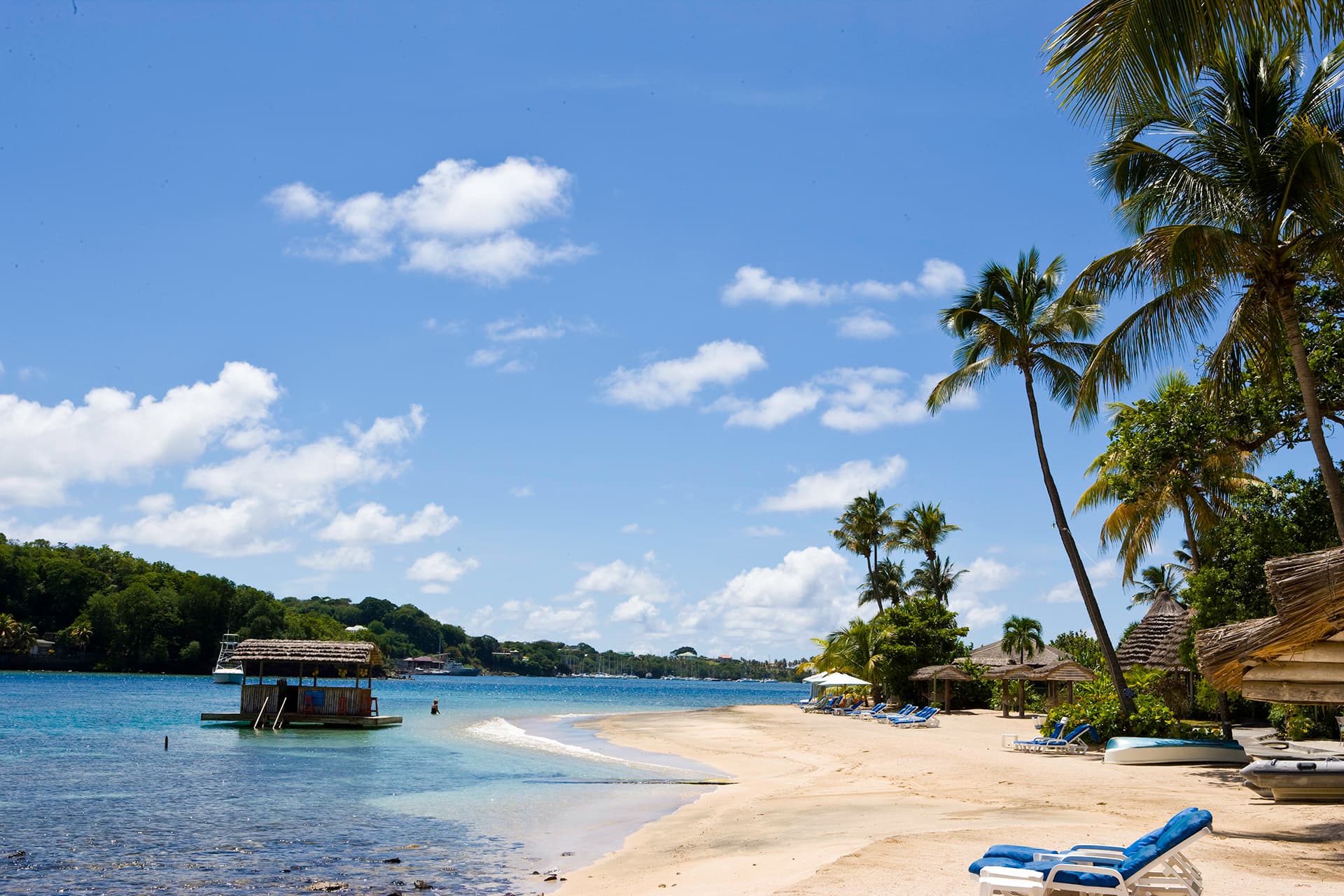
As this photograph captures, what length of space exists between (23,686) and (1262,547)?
79.3m

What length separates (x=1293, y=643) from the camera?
723 cm

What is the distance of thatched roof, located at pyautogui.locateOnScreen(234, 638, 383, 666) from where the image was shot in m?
35.8

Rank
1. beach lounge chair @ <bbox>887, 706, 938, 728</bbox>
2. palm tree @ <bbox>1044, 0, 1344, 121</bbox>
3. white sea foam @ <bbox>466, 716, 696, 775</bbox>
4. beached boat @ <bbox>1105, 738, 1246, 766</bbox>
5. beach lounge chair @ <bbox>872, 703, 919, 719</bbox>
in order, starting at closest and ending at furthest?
palm tree @ <bbox>1044, 0, 1344, 121</bbox> → beached boat @ <bbox>1105, 738, 1246, 766</bbox> → white sea foam @ <bbox>466, 716, 696, 775</bbox> → beach lounge chair @ <bbox>887, 706, 938, 728</bbox> → beach lounge chair @ <bbox>872, 703, 919, 719</bbox>

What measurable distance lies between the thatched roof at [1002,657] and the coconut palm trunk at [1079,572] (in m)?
20.5

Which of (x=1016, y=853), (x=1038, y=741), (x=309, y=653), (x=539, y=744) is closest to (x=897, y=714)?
(x=539, y=744)

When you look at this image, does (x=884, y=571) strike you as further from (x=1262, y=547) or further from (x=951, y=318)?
(x=1262, y=547)

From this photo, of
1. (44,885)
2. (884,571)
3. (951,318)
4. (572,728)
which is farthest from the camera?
(884,571)

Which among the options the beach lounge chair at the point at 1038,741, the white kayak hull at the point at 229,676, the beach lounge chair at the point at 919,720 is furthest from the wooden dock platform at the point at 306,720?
the white kayak hull at the point at 229,676

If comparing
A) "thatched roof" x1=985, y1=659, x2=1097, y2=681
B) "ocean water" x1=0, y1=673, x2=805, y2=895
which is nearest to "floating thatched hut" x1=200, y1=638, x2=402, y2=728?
"ocean water" x1=0, y1=673, x2=805, y2=895

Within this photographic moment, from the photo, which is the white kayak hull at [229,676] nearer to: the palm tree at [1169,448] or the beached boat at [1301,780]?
the palm tree at [1169,448]

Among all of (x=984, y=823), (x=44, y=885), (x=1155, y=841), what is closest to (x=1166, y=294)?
(x=984, y=823)

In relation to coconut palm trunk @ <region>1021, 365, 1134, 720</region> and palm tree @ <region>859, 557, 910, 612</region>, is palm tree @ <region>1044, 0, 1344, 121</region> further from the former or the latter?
palm tree @ <region>859, 557, 910, 612</region>

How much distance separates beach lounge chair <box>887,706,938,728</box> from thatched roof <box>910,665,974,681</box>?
5167 mm

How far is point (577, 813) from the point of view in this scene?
54.7ft
